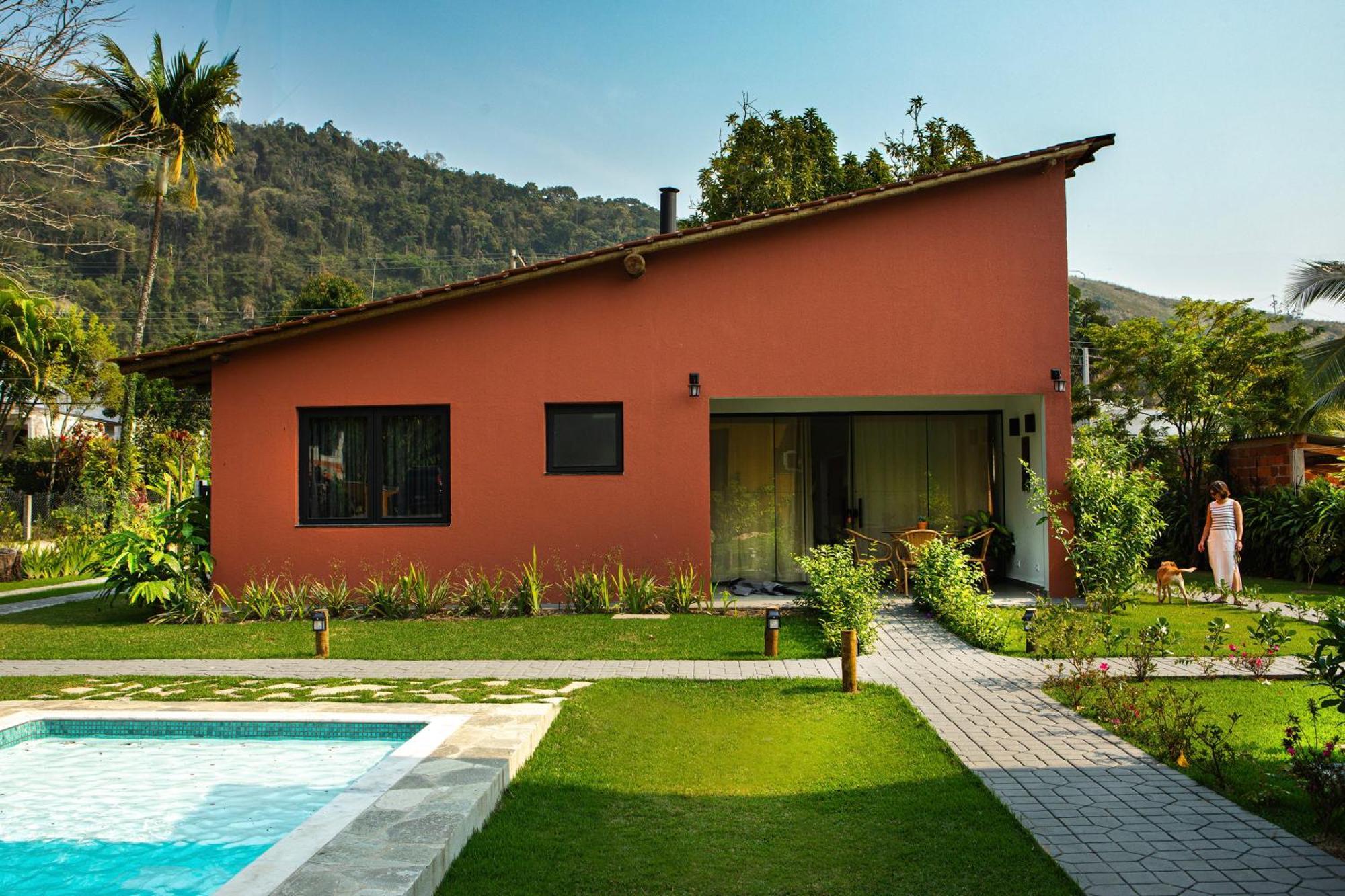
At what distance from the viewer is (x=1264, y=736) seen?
6137 millimetres

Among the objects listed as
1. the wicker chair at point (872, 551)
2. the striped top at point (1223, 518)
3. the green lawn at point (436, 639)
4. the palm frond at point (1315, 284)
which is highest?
the palm frond at point (1315, 284)

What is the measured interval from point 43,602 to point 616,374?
30.8 ft

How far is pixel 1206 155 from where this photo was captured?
13.1 m

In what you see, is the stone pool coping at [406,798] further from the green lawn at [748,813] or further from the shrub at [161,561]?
the shrub at [161,561]

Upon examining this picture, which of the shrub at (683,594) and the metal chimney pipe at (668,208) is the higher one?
the metal chimney pipe at (668,208)

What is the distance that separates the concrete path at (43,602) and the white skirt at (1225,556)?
1602 cm

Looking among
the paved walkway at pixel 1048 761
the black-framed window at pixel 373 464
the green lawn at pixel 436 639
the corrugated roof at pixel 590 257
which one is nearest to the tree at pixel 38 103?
the corrugated roof at pixel 590 257

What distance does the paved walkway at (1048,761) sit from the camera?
13.2 feet

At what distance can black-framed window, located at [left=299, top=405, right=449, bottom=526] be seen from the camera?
1223cm

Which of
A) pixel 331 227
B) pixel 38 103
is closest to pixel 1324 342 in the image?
pixel 38 103

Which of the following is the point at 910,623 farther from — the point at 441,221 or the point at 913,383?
the point at 441,221

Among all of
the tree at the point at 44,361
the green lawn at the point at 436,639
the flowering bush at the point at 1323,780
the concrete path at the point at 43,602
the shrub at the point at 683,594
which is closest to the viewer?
the flowering bush at the point at 1323,780

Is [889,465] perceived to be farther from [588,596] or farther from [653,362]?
[588,596]

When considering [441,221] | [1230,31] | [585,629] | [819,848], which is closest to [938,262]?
[1230,31]
